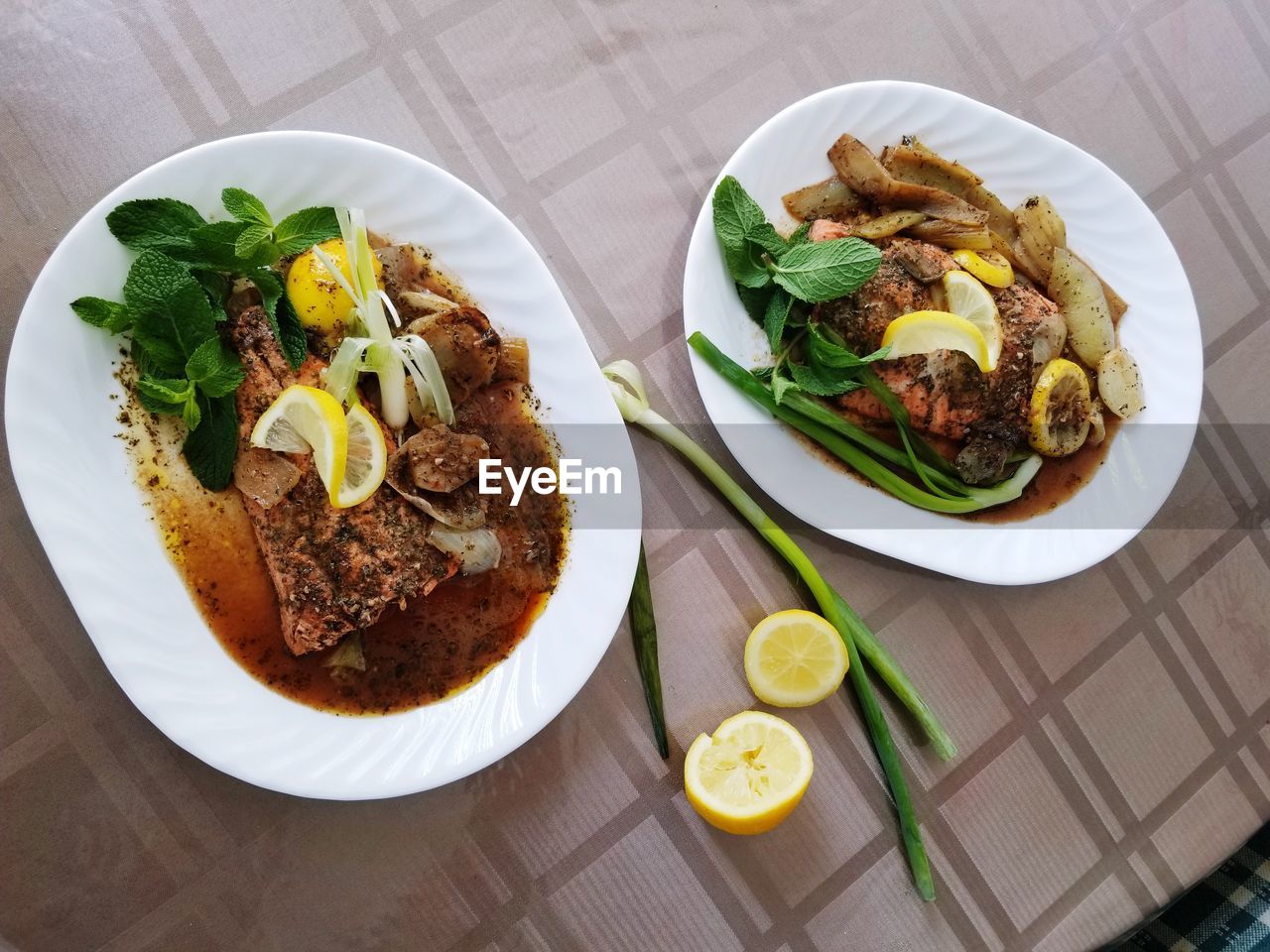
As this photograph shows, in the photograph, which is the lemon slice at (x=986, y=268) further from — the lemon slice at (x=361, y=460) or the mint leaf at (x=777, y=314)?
the lemon slice at (x=361, y=460)

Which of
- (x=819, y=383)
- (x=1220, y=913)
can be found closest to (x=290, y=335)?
(x=819, y=383)

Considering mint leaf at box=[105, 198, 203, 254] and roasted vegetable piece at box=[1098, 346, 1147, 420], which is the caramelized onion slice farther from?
roasted vegetable piece at box=[1098, 346, 1147, 420]

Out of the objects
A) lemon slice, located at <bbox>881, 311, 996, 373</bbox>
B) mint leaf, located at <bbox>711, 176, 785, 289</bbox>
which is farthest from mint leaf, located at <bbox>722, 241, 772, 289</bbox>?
lemon slice, located at <bbox>881, 311, 996, 373</bbox>

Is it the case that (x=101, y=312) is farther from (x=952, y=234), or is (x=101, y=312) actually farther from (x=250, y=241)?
(x=952, y=234)

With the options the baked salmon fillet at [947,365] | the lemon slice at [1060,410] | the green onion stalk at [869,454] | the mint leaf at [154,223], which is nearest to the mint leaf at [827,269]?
the baked salmon fillet at [947,365]

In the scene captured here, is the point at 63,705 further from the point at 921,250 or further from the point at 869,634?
the point at 921,250
